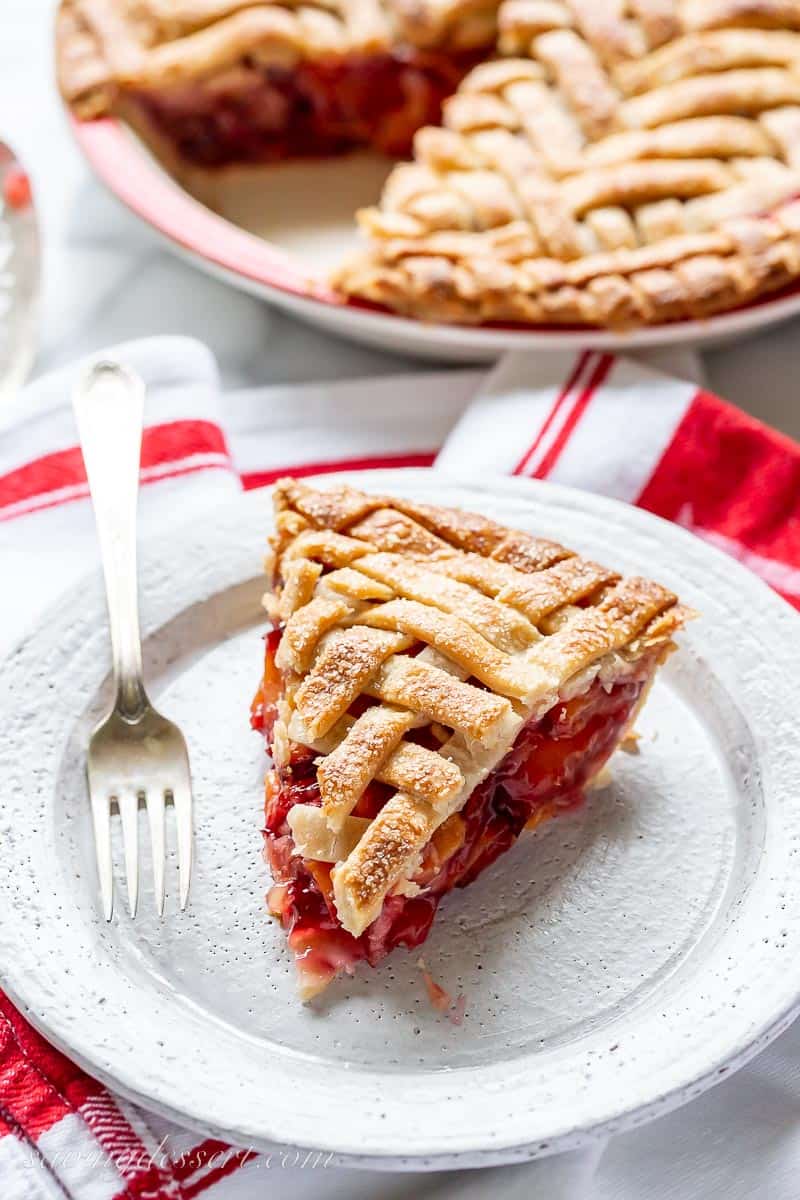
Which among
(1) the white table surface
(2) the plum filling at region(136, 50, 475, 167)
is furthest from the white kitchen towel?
(2) the plum filling at region(136, 50, 475, 167)

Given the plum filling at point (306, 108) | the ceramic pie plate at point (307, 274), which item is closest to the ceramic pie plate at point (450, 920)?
the ceramic pie plate at point (307, 274)

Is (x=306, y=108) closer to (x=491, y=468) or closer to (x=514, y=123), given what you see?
(x=514, y=123)

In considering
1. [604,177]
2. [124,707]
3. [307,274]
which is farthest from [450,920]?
[604,177]

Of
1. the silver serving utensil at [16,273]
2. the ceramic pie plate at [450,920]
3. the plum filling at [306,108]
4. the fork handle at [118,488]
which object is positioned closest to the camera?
the ceramic pie plate at [450,920]

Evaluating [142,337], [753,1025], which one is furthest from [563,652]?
[142,337]

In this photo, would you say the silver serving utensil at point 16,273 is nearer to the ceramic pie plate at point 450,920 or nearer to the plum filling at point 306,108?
the plum filling at point 306,108

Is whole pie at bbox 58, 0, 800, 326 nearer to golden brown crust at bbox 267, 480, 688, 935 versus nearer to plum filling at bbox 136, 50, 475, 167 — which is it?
plum filling at bbox 136, 50, 475, 167
